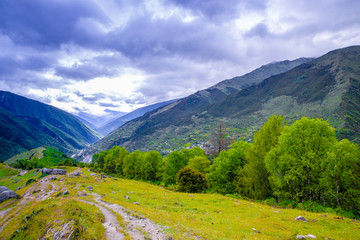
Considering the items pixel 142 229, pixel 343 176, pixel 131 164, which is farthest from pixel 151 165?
pixel 343 176

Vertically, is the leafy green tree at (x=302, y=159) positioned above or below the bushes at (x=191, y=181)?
above

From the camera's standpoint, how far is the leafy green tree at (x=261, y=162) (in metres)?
38.2

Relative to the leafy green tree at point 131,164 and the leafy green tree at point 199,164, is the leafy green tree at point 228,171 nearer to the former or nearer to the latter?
the leafy green tree at point 199,164

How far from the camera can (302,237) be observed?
551 inches

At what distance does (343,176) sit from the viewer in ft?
85.5

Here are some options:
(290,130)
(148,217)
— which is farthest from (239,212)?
(290,130)

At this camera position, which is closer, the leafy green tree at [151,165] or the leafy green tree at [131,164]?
the leafy green tree at [151,165]

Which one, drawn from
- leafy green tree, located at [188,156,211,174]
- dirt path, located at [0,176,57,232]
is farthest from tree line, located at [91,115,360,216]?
dirt path, located at [0,176,57,232]

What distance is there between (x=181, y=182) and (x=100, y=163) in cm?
9593

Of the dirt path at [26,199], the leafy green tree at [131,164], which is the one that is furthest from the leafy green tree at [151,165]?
the dirt path at [26,199]

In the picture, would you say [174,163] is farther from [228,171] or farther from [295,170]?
[295,170]

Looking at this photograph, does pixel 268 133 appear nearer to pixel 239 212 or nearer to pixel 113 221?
pixel 239 212

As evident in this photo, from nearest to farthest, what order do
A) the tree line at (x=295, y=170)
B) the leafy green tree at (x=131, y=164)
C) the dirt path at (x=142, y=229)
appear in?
the dirt path at (x=142, y=229), the tree line at (x=295, y=170), the leafy green tree at (x=131, y=164)

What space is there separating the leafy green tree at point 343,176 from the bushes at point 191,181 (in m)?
27.2
